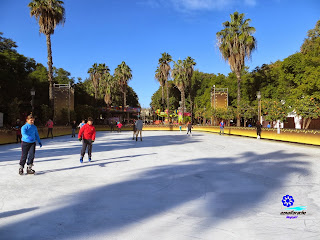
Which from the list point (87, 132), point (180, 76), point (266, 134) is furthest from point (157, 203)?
point (180, 76)

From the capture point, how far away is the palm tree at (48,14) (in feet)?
95.3

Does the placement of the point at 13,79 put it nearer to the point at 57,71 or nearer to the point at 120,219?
the point at 57,71

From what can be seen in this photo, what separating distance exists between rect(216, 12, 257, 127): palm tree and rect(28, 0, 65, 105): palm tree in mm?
19129

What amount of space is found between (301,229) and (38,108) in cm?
4329

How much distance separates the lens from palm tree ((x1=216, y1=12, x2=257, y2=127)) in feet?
104

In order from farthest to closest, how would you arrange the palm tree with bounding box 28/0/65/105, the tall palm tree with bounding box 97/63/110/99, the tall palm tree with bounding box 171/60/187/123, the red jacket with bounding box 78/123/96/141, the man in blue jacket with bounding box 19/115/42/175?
the tall palm tree with bounding box 97/63/110/99 → the tall palm tree with bounding box 171/60/187/123 → the palm tree with bounding box 28/0/65/105 → the red jacket with bounding box 78/123/96/141 → the man in blue jacket with bounding box 19/115/42/175

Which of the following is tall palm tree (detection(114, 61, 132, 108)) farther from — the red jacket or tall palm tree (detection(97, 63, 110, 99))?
the red jacket

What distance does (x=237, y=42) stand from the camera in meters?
31.8

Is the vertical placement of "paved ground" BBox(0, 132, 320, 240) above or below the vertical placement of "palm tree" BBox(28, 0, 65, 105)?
below

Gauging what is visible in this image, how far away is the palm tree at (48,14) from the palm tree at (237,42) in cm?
1913

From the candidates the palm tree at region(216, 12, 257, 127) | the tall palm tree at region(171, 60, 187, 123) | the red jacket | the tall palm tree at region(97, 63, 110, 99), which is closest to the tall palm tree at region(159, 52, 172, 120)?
the tall palm tree at region(171, 60, 187, 123)

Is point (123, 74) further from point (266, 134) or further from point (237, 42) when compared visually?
point (266, 134)

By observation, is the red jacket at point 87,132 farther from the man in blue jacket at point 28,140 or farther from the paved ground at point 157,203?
the man in blue jacket at point 28,140

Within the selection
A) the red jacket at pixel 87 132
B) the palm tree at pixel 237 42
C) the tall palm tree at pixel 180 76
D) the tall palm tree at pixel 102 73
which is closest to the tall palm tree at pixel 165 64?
the tall palm tree at pixel 180 76
